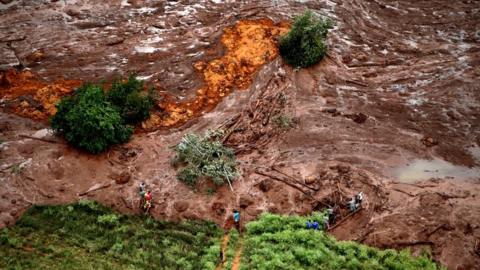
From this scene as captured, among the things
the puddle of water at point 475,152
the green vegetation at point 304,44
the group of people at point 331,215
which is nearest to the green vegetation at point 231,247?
the group of people at point 331,215

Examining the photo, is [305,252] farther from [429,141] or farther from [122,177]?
[429,141]

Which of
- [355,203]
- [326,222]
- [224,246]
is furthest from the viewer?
[355,203]

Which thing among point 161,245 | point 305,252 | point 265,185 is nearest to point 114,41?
point 265,185

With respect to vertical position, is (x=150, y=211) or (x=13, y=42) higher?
(x=13, y=42)

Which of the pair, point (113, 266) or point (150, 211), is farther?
point (150, 211)

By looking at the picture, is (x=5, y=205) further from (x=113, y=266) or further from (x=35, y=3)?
(x=35, y=3)

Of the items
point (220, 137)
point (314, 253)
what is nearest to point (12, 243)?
point (220, 137)

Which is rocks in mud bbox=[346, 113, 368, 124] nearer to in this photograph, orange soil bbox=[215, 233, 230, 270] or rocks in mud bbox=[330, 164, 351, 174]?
rocks in mud bbox=[330, 164, 351, 174]
